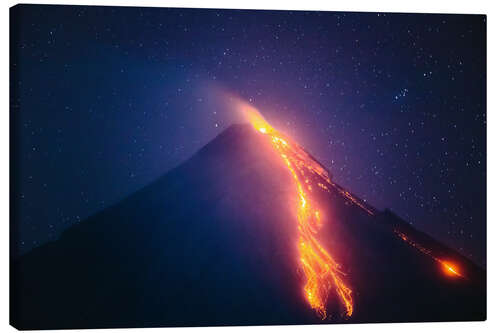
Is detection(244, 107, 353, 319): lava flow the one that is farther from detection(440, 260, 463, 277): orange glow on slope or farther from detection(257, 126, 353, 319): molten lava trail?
detection(440, 260, 463, 277): orange glow on slope

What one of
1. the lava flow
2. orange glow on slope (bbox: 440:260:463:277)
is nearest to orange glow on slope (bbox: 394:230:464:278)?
orange glow on slope (bbox: 440:260:463:277)

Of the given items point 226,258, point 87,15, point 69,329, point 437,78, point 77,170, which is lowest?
point 69,329

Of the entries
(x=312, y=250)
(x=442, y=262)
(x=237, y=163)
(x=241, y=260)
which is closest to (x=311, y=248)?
(x=312, y=250)

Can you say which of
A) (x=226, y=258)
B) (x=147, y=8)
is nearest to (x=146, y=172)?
(x=226, y=258)

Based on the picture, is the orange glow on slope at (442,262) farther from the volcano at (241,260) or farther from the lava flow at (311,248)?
the lava flow at (311,248)

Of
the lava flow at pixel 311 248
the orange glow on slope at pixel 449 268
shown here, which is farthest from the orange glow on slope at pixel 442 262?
the lava flow at pixel 311 248

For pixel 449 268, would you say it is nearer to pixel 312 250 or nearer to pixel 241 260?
pixel 312 250

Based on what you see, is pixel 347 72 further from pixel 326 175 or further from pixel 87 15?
pixel 87 15
